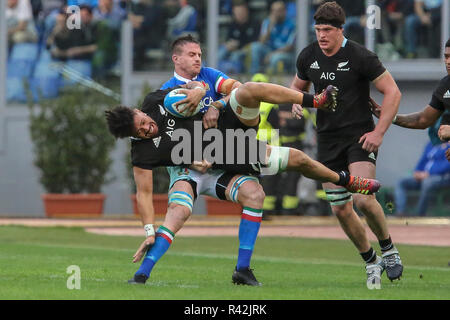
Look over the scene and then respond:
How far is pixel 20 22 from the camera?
23.5m

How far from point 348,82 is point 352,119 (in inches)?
13.8

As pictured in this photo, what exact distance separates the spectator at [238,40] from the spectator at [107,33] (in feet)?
7.41

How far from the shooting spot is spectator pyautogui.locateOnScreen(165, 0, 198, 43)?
23.3 m

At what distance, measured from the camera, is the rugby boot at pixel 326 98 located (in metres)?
9.48

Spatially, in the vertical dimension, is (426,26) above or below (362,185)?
above

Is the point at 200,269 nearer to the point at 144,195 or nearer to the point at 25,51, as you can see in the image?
the point at 144,195

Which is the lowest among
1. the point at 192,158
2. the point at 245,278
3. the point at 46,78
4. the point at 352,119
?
the point at 245,278

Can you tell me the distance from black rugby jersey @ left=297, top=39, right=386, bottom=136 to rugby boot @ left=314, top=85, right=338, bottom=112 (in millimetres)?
612

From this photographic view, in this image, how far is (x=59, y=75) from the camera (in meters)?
23.3

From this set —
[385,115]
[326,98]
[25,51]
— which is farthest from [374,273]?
[25,51]
